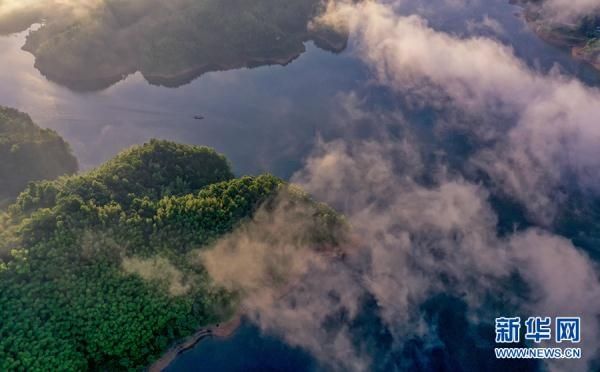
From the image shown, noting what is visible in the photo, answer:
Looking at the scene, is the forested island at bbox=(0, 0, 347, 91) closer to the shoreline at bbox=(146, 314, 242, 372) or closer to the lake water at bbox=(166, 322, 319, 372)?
the shoreline at bbox=(146, 314, 242, 372)

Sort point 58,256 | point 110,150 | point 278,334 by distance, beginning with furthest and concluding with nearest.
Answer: point 110,150, point 278,334, point 58,256

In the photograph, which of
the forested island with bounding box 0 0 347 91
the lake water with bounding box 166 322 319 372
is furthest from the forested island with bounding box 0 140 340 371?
the forested island with bounding box 0 0 347 91

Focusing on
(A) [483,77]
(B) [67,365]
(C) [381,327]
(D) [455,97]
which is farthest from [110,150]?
(A) [483,77]

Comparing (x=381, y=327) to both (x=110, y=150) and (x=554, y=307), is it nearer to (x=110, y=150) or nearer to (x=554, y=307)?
(x=554, y=307)

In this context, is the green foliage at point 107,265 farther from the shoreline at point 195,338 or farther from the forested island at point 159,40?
the forested island at point 159,40

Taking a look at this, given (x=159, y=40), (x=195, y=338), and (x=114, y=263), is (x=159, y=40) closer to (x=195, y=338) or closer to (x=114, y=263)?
(x=114, y=263)
